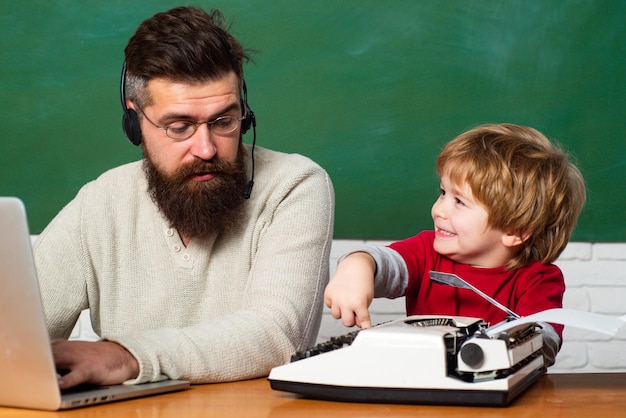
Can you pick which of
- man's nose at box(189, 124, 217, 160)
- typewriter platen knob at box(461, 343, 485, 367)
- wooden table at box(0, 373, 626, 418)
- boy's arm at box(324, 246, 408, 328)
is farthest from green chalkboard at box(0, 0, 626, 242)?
typewriter platen knob at box(461, 343, 485, 367)

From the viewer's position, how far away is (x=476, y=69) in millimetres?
2555

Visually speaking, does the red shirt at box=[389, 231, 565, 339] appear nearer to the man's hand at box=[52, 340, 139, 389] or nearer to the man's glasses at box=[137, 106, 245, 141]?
the man's glasses at box=[137, 106, 245, 141]

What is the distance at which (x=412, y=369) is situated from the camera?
1062mm

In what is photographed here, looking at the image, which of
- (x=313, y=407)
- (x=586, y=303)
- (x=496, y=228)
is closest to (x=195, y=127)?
(x=496, y=228)

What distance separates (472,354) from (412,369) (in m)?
0.08

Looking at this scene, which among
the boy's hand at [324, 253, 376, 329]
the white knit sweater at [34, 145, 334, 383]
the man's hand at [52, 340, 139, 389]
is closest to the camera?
the man's hand at [52, 340, 139, 389]

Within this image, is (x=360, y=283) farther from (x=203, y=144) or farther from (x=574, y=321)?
(x=203, y=144)

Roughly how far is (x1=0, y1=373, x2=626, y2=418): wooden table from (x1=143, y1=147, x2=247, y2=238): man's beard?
0.64 m

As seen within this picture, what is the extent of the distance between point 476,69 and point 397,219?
509 mm

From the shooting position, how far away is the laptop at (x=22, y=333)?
0.90m

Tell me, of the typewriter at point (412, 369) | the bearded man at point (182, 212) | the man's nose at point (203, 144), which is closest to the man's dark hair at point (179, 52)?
the bearded man at point (182, 212)

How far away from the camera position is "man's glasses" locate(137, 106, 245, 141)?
1.87 metres

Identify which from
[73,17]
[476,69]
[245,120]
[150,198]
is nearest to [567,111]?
[476,69]

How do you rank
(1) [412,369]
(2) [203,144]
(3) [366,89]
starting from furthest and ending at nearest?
(3) [366,89] < (2) [203,144] < (1) [412,369]
